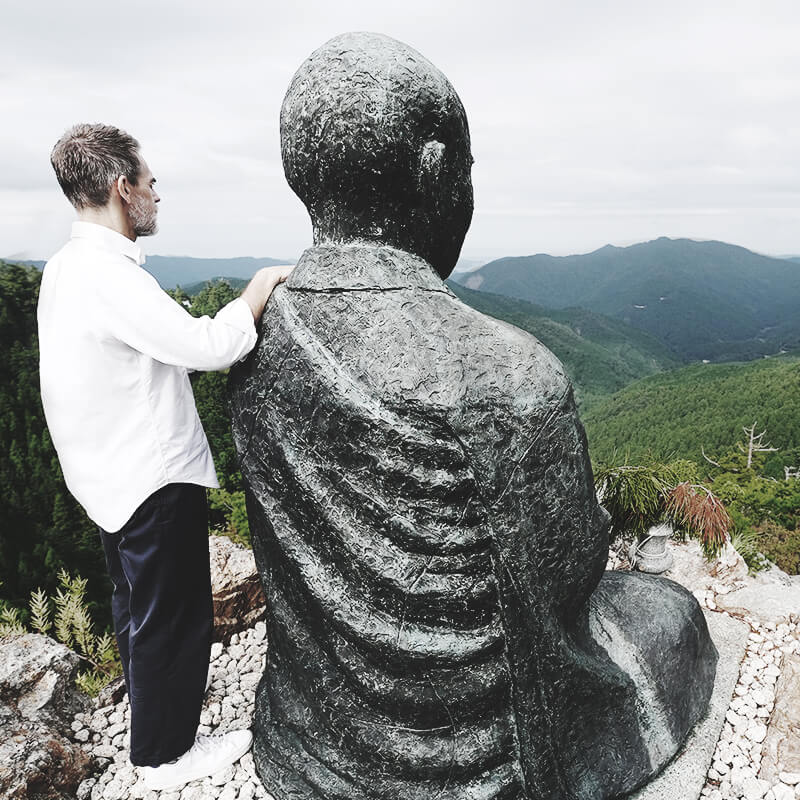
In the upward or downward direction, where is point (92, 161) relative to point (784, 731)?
upward

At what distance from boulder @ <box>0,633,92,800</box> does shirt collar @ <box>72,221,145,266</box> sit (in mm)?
2087

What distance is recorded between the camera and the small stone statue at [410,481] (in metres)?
2.06

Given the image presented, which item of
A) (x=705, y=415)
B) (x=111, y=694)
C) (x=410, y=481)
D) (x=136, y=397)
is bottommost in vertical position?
(x=705, y=415)

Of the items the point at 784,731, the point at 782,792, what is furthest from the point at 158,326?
the point at 784,731

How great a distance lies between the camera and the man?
2.09m

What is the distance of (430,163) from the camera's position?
7.08ft

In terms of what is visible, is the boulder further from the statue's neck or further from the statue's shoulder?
the statue's shoulder

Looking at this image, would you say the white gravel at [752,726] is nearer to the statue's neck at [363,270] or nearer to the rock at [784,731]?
the rock at [784,731]

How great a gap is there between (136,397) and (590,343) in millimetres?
109028

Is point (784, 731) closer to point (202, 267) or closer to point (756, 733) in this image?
point (756, 733)

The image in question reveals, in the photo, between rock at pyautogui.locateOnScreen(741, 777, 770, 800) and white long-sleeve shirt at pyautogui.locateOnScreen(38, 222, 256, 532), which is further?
rock at pyautogui.locateOnScreen(741, 777, 770, 800)

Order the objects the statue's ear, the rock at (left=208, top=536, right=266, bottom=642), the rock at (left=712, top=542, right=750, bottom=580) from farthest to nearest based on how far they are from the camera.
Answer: the rock at (left=712, top=542, right=750, bottom=580), the rock at (left=208, top=536, right=266, bottom=642), the statue's ear

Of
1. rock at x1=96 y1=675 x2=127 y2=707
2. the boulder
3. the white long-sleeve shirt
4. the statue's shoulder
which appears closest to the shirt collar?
the white long-sleeve shirt

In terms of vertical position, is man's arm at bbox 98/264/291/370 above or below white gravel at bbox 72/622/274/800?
above
